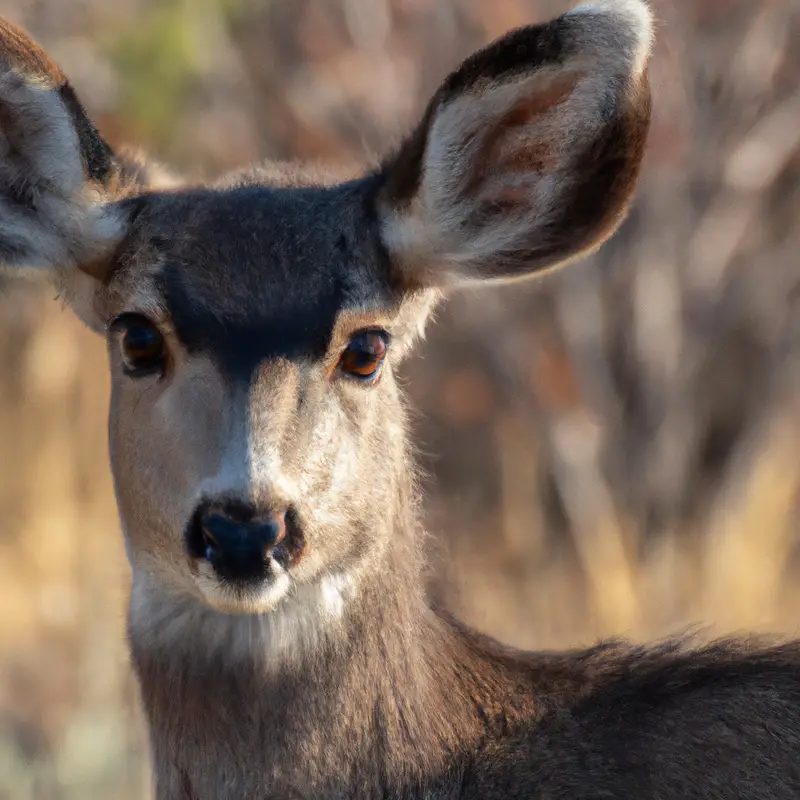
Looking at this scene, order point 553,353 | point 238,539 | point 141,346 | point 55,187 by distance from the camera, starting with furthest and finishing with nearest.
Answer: point 553,353 < point 55,187 < point 141,346 < point 238,539

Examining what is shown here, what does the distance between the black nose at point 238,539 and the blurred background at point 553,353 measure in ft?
15.0

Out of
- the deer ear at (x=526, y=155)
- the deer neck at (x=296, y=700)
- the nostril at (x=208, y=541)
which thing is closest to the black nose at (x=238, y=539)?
the nostril at (x=208, y=541)

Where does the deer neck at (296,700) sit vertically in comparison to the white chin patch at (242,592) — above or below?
below

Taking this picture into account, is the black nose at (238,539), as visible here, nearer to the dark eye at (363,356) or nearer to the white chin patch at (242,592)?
the white chin patch at (242,592)

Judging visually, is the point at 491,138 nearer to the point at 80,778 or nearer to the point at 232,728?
the point at 232,728

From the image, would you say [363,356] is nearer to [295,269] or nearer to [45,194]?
[295,269]

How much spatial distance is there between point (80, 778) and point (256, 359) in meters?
4.20

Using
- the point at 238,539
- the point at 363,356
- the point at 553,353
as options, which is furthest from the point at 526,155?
the point at 553,353

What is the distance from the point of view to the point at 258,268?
4.00 metres

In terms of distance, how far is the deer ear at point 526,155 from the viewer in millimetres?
3936

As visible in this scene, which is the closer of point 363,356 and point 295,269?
point 295,269

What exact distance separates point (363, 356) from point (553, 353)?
22.3ft

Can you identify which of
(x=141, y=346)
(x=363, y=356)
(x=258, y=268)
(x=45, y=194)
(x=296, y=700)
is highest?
(x=45, y=194)

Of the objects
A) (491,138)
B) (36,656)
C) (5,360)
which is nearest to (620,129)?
(491,138)
